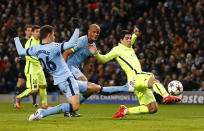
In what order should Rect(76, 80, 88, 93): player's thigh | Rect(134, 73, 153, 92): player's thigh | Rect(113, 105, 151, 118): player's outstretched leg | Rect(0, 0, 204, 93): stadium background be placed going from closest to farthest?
1. Rect(134, 73, 153, 92): player's thigh
2. Rect(113, 105, 151, 118): player's outstretched leg
3. Rect(76, 80, 88, 93): player's thigh
4. Rect(0, 0, 204, 93): stadium background

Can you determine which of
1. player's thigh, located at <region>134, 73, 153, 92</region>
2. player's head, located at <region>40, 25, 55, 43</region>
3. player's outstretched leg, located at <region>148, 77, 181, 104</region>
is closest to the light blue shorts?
player's head, located at <region>40, 25, 55, 43</region>

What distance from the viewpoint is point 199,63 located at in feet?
65.4

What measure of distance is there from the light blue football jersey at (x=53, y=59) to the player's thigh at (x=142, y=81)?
5.29ft

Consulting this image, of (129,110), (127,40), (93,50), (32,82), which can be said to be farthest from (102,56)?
(32,82)

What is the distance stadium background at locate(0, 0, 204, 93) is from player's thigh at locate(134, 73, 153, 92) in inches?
363

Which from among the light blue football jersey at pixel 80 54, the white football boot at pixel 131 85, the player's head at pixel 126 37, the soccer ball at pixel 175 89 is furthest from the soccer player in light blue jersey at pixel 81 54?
the soccer ball at pixel 175 89

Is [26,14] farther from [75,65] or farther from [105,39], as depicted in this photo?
[75,65]

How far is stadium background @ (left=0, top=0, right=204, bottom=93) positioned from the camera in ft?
67.0

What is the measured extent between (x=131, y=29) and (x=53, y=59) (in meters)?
14.0

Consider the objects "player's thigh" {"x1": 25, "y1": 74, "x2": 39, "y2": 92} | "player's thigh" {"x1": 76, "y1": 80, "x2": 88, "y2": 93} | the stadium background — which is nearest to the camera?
"player's thigh" {"x1": 76, "y1": 80, "x2": 88, "y2": 93}

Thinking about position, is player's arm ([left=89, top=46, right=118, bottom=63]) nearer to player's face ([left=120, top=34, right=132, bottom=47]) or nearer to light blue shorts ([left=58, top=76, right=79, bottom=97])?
player's face ([left=120, top=34, right=132, bottom=47])

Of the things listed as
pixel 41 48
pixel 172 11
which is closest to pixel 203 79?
pixel 172 11

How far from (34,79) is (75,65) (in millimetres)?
3404

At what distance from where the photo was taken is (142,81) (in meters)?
10.4
